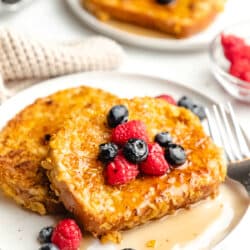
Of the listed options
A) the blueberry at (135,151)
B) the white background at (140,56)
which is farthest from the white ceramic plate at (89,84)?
the blueberry at (135,151)

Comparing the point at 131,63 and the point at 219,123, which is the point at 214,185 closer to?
the point at 219,123

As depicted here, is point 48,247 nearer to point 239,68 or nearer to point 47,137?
point 47,137

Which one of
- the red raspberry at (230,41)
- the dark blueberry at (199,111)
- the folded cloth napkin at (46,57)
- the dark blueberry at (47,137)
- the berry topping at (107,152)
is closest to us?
the berry topping at (107,152)

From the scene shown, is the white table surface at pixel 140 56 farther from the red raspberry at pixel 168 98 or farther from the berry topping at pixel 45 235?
the berry topping at pixel 45 235

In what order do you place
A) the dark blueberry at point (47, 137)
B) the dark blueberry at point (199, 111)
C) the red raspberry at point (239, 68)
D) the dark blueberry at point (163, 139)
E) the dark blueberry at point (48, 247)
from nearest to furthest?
the dark blueberry at point (48, 247) < the dark blueberry at point (163, 139) < the dark blueberry at point (47, 137) < the dark blueberry at point (199, 111) < the red raspberry at point (239, 68)

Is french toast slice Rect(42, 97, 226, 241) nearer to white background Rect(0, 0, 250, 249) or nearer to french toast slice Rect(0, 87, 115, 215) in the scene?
french toast slice Rect(0, 87, 115, 215)
